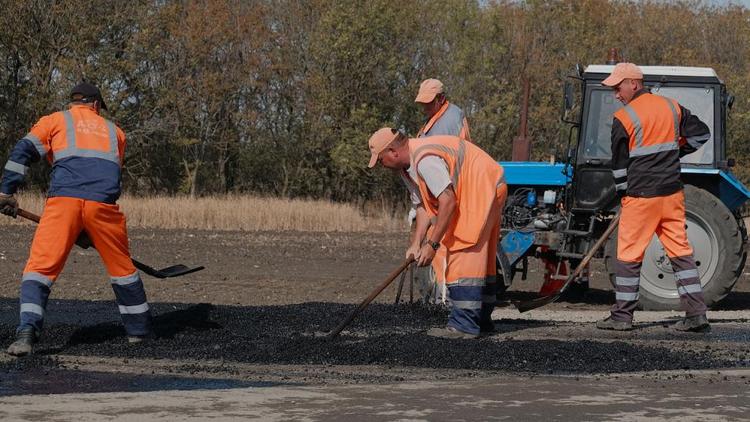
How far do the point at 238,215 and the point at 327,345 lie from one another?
17.2 m

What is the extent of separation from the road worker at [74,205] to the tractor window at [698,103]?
240 inches

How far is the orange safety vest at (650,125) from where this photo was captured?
9.20 m

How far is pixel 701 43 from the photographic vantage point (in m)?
41.3

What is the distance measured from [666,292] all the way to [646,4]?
32732 millimetres

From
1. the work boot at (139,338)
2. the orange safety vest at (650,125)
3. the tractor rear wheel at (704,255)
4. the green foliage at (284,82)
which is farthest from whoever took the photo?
the green foliage at (284,82)

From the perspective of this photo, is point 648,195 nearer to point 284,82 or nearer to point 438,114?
point 438,114

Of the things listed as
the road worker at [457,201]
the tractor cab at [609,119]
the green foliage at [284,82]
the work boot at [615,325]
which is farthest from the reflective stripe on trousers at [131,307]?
the green foliage at [284,82]

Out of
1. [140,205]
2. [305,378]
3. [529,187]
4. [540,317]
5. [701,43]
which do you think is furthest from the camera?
[701,43]

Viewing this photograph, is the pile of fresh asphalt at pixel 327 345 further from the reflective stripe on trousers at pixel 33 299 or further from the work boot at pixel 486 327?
the reflective stripe on trousers at pixel 33 299

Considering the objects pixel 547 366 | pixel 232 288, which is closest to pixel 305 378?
pixel 547 366

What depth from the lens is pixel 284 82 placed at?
34438 millimetres

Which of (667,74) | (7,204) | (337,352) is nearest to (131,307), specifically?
(7,204)

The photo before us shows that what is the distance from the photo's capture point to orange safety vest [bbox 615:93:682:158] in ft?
30.2

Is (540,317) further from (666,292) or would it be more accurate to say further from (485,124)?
(485,124)
